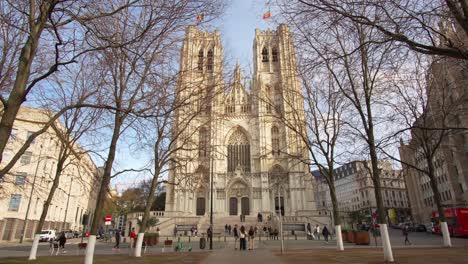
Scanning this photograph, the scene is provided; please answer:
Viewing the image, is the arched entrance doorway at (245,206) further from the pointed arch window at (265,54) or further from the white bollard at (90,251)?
the white bollard at (90,251)

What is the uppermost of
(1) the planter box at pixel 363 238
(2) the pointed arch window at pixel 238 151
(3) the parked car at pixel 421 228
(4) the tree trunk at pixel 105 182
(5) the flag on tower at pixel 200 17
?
(2) the pointed arch window at pixel 238 151

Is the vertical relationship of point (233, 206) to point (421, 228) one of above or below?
above

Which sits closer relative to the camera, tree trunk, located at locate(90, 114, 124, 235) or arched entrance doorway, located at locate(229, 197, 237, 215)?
tree trunk, located at locate(90, 114, 124, 235)

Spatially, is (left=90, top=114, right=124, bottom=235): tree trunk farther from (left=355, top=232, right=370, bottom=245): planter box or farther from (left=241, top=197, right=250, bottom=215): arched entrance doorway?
(left=241, top=197, right=250, bottom=215): arched entrance doorway

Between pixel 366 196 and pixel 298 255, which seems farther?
pixel 366 196

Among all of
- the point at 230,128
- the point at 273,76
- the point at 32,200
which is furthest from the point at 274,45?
the point at 32,200

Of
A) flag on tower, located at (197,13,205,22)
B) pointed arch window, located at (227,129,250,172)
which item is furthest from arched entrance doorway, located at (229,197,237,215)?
flag on tower, located at (197,13,205,22)

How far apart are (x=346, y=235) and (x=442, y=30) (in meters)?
19.2

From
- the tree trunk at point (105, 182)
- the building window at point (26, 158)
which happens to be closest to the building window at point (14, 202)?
the building window at point (26, 158)

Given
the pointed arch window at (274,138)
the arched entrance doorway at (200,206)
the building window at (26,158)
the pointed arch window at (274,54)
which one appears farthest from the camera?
the pointed arch window at (274,54)

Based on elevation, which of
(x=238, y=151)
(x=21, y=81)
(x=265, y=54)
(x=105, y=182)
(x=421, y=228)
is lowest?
(x=421, y=228)

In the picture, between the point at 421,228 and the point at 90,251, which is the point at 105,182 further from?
the point at 421,228

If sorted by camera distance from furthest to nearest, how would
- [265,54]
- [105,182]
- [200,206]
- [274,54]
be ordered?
[265,54], [274,54], [200,206], [105,182]


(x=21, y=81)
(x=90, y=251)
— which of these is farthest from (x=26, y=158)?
(x=21, y=81)
